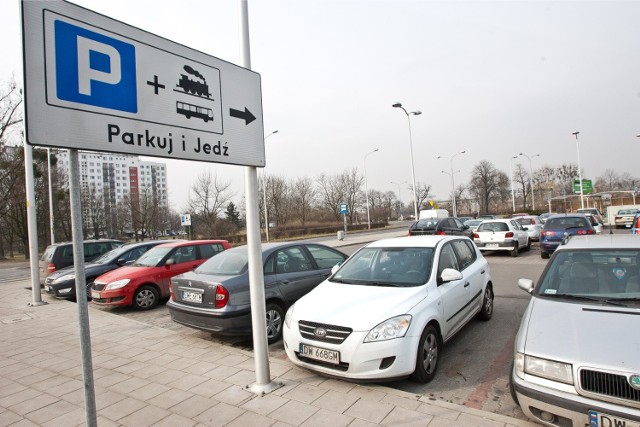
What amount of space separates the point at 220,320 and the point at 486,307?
4.31 metres

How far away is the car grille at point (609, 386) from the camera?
8.25 feet

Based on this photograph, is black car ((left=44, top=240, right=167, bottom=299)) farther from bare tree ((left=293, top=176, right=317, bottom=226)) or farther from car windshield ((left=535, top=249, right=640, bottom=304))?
bare tree ((left=293, top=176, right=317, bottom=226))

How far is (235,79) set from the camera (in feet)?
12.2

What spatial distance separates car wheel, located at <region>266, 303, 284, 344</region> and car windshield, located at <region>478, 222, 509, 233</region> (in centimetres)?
1291

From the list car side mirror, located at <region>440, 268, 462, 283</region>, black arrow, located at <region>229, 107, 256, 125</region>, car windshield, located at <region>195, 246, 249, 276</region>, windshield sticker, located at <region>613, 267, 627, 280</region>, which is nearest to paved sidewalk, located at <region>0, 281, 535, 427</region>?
car windshield, located at <region>195, 246, 249, 276</region>

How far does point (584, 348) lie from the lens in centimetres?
282

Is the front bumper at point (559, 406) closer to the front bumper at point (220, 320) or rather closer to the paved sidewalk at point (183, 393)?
the paved sidewalk at point (183, 393)

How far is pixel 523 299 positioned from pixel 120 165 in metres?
126

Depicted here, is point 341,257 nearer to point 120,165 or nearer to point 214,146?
point 214,146

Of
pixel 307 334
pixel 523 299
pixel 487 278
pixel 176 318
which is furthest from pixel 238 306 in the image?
pixel 523 299

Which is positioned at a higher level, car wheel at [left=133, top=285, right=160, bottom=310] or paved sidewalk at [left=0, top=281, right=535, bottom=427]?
car wheel at [left=133, top=285, right=160, bottom=310]

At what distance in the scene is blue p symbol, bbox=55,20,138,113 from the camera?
217cm

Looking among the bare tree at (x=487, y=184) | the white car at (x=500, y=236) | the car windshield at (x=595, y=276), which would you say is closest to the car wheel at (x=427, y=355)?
the car windshield at (x=595, y=276)

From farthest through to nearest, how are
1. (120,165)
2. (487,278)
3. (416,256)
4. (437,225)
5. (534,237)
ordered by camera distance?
(120,165), (534,237), (437,225), (487,278), (416,256)
